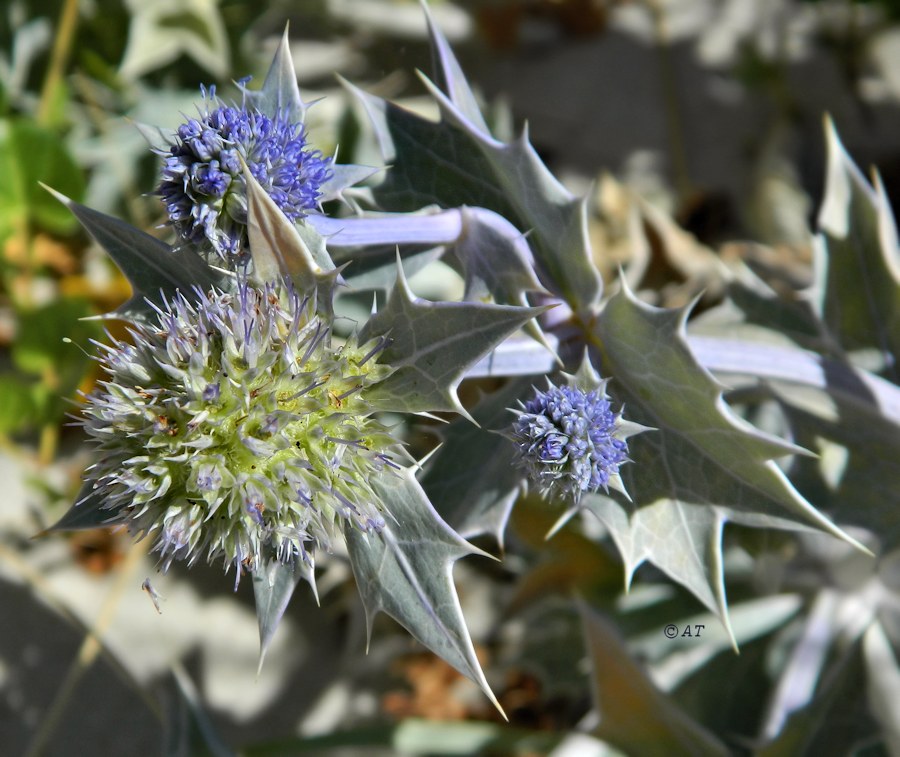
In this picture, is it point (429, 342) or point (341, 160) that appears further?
point (341, 160)

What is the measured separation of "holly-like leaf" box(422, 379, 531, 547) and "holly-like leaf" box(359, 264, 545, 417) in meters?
0.24

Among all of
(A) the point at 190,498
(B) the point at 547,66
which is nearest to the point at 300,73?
(B) the point at 547,66

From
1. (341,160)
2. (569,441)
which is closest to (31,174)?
(341,160)

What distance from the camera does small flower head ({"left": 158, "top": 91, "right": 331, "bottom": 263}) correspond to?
0.87 m

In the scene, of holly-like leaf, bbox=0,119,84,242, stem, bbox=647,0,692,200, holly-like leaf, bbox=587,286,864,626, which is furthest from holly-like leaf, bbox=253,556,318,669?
stem, bbox=647,0,692,200

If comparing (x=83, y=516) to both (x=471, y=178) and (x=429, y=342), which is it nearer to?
(x=429, y=342)

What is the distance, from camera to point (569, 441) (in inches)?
36.2

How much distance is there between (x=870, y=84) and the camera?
95.2 inches

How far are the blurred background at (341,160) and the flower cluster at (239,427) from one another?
0.72m

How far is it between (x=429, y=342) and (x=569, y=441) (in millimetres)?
187

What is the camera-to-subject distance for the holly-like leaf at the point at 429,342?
83 cm

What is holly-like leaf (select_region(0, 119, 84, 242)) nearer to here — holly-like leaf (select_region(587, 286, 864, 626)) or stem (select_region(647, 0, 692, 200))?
holly-like leaf (select_region(587, 286, 864, 626))

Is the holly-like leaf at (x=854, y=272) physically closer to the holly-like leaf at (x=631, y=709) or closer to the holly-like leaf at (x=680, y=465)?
the holly-like leaf at (x=680, y=465)

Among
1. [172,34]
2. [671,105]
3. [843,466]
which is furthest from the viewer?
[671,105]
